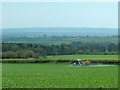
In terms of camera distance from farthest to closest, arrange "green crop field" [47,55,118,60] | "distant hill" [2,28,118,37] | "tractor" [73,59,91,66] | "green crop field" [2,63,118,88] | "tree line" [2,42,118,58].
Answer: "distant hill" [2,28,118,37] → "green crop field" [47,55,118,60] → "tree line" [2,42,118,58] → "tractor" [73,59,91,66] → "green crop field" [2,63,118,88]

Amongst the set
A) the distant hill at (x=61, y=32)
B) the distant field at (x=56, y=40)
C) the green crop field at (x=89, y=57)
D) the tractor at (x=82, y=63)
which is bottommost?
the tractor at (x=82, y=63)

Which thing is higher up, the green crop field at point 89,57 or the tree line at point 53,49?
the tree line at point 53,49

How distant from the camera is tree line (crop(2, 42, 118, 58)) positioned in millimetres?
41219

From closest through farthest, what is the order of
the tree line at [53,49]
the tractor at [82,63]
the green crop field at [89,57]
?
the tractor at [82,63] → the tree line at [53,49] → the green crop field at [89,57]

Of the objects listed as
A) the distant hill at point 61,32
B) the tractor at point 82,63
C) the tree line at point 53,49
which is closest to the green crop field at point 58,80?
the tractor at point 82,63

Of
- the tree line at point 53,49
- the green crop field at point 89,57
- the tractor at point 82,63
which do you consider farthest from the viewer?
the green crop field at point 89,57

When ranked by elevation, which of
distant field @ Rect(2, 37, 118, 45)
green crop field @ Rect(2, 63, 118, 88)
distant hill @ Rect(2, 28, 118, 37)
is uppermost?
distant hill @ Rect(2, 28, 118, 37)

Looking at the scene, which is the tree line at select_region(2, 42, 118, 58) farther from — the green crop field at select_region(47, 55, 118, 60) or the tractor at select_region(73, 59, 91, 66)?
the tractor at select_region(73, 59, 91, 66)

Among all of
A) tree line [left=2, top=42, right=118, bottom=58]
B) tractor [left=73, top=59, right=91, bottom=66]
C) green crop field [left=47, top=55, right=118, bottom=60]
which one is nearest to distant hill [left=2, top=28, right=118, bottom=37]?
tree line [left=2, top=42, right=118, bottom=58]

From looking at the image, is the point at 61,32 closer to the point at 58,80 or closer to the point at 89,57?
the point at 89,57

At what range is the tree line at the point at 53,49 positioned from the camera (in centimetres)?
4122

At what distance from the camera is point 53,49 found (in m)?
44.6

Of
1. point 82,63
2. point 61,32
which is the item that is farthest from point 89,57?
point 61,32

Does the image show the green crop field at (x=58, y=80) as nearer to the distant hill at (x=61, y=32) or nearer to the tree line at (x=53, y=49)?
the tree line at (x=53, y=49)
